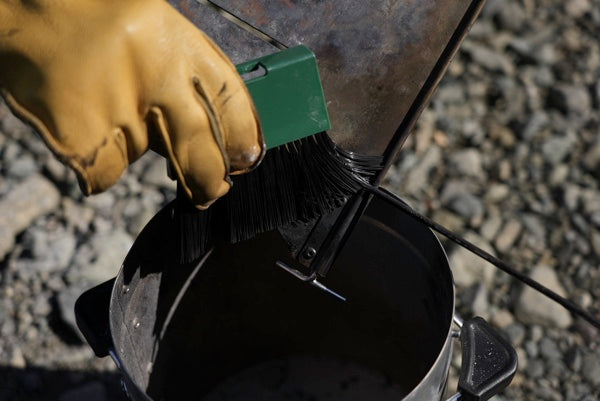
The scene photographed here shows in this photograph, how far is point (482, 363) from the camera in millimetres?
1356

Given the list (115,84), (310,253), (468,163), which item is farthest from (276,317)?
(115,84)

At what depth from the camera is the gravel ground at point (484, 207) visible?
206 centimetres

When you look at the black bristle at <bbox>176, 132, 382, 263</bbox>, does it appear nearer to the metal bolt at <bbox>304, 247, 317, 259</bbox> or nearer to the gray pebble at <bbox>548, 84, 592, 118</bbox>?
the metal bolt at <bbox>304, 247, 317, 259</bbox>

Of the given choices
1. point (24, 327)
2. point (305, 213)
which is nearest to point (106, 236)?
point (24, 327)

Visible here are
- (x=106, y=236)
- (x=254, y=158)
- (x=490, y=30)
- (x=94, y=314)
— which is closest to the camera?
(x=254, y=158)

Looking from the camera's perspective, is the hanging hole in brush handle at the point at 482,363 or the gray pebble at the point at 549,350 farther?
the gray pebble at the point at 549,350

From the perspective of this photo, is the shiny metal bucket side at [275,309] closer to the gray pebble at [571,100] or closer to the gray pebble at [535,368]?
the gray pebble at [535,368]

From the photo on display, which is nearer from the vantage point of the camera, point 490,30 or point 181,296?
point 181,296

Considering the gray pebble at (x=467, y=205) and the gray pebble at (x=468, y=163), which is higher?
the gray pebble at (x=468, y=163)

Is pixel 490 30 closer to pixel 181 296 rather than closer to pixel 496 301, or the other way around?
pixel 496 301

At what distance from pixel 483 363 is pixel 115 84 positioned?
745 millimetres

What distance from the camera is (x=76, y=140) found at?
1.09 meters

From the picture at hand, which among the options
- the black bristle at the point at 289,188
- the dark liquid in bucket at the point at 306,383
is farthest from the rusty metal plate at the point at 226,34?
the dark liquid in bucket at the point at 306,383

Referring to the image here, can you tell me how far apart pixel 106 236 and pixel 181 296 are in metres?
0.59
